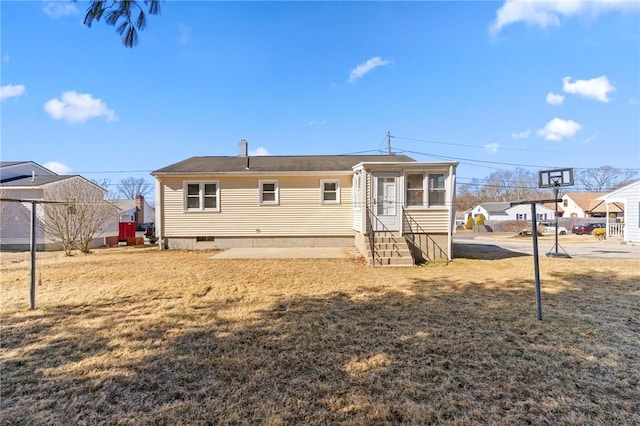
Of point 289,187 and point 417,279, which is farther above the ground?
point 289,187

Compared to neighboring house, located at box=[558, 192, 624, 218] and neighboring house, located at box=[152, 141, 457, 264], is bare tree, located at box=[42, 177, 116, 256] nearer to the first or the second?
neighboring house, located at box=[152, 141, 457, 264]

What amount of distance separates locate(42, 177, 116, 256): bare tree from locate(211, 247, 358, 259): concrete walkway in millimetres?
5692

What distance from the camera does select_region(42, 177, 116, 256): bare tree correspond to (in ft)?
39.3

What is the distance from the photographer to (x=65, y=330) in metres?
4.04

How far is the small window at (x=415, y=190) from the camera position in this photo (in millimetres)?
10430

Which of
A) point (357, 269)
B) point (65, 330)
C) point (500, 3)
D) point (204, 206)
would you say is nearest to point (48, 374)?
point (65, 330)

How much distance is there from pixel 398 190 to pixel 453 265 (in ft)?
9.48

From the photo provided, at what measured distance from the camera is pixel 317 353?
3383mm

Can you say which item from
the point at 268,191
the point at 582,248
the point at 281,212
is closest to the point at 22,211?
the point at 268,191

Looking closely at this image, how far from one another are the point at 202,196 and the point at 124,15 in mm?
9953

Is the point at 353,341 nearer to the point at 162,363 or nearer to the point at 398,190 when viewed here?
the point at 162,363

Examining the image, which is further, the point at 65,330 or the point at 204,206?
the point at 204,206

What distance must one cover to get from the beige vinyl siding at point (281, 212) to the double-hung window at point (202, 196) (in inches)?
8.1

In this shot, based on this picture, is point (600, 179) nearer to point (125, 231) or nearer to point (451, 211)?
point (451, 211)
